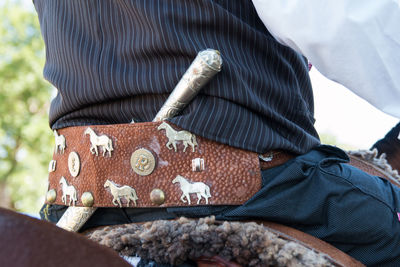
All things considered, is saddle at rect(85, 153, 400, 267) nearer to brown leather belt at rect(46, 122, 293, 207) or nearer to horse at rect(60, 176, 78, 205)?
brown leather belt at rect(46, 122, 293, 207)

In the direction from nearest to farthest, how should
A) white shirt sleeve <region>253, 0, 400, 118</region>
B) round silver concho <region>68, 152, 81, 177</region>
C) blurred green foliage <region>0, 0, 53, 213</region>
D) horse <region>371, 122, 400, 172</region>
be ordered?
white shirt sleeve <region>253, 0, 400, 118</region> → round silver concho <region>68, 152, 81, 177</region> → horse <region>371, 122, 400, 172</region> → blurred green foliage <region>0, 0, 53, 213</region>

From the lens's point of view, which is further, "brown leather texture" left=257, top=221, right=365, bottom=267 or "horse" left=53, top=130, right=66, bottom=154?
"horse" left=53, top=130, right=66, bottom=154

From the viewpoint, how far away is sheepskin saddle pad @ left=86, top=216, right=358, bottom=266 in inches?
38.4

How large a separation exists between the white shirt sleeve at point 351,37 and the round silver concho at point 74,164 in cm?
65

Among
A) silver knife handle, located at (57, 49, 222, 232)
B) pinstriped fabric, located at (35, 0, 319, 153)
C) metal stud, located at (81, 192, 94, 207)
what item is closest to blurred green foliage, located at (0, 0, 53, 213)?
pinstriped fabric, located at (35, 0, 319, 153)

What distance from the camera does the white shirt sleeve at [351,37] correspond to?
3.55 ft

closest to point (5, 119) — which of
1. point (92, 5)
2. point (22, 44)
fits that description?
point (22, 44)

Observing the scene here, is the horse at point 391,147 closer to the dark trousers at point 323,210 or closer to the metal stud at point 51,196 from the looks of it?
the dark trousers at point 323,210

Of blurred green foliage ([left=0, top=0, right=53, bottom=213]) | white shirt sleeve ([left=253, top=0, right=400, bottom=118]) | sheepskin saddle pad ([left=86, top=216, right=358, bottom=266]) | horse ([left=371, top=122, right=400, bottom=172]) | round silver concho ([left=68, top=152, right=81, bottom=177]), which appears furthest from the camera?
blurred green foliage ([left=0, top=0, right=53, bottom=213])

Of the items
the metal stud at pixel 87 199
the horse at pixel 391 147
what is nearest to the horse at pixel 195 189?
the metal stud at pixel 87 199

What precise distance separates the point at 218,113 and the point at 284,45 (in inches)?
13.3

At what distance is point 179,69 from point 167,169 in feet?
0.88

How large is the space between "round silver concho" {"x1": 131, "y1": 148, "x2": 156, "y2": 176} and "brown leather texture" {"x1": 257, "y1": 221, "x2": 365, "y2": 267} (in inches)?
12.6

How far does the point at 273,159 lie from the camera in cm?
122
